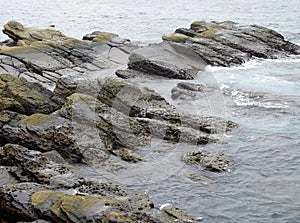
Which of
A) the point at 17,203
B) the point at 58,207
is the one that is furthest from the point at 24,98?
the point at 58,207

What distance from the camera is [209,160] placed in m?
15.3

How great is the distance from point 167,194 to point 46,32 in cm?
2469

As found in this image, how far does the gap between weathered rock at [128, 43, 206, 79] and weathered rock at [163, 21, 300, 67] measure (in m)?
1.01

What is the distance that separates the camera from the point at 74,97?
17.8 m

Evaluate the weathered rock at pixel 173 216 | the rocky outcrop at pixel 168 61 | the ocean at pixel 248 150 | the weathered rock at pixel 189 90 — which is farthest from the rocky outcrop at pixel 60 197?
the rocky outcrop at pixel 168 61

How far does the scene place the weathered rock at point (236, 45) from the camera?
29.7 m

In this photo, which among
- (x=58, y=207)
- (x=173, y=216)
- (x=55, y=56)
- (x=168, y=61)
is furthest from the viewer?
(x=55, y=56)

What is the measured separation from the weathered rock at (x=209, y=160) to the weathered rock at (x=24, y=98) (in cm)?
653

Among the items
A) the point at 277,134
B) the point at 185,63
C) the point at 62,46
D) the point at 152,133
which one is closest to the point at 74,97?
the point at 152,133

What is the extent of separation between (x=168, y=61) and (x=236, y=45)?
20.1ft

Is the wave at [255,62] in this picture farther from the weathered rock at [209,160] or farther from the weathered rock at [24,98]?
the weathered rock at [209,160]

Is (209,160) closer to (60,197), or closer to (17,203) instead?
(60,197)

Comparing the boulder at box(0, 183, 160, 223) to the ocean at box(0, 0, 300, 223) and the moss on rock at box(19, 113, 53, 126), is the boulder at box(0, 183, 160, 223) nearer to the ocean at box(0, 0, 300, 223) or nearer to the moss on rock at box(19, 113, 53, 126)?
the ocean at box(0, 0, 300, 223)

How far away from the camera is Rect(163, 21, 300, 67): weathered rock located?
97.6ft
